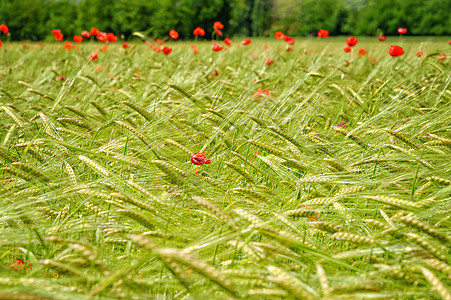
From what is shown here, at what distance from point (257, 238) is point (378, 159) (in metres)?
0.53

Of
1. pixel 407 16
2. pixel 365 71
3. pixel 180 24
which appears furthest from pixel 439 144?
pixel 407 16

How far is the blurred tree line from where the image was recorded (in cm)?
2869

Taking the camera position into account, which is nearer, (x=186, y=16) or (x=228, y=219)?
(x=228, y=219)

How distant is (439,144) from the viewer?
5.23ft

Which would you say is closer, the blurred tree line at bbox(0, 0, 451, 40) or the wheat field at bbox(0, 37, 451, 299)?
the wheat field at bbox(0, 37, 451, 299)

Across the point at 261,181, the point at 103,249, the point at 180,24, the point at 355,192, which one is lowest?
the point at 180,24

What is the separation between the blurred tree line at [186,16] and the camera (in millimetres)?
28688

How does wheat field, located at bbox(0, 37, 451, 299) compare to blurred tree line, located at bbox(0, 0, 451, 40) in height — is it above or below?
above

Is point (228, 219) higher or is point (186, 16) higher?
point (228, 219)

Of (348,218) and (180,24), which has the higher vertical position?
(348,218)

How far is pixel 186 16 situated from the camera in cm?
3117

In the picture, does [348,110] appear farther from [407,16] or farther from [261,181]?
[407,16]

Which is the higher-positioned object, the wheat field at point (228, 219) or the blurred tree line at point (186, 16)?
the wheat field at point (228, 219)

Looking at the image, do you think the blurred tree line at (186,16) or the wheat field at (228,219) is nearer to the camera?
the wheat field at (228,219)
